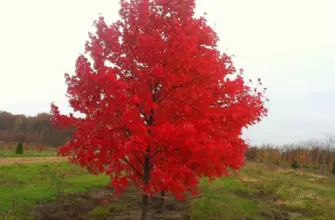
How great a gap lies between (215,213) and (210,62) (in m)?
9.40

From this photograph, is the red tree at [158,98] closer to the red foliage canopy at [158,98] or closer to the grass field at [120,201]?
the red foliage canopy at [158,98]

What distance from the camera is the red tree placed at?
828 centimetres

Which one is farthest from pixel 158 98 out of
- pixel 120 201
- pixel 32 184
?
pixel 32 184

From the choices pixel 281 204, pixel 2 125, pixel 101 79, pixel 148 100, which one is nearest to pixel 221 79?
pixel 148 100

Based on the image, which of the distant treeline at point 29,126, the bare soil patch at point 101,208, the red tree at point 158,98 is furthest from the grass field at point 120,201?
the distant treeline at point 29,126

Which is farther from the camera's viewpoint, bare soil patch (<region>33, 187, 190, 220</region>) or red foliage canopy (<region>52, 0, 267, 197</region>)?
bare soil patch (<region>33, 187, 190, 220</region>)

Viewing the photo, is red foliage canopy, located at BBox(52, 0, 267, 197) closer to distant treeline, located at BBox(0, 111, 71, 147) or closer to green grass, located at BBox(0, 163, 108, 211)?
green grass, located at BBox(0, 163, 108, 211)

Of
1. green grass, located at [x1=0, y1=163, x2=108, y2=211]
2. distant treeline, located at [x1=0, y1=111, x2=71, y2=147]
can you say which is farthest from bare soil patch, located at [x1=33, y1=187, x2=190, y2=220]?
distant treeline, located at [x1=0, y1=111, x2=71, y2=147]

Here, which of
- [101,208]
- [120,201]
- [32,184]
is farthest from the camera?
[32,184]

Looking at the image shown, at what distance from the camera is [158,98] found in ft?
30.8

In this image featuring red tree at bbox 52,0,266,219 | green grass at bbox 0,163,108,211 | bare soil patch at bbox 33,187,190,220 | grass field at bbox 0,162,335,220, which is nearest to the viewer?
red tree at bbox 52,0,266,219

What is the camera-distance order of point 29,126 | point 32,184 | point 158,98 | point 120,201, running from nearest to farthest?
point 158,98
point 120,201
point 32,184
point 29,126

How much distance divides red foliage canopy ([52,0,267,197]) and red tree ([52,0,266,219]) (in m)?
0.03

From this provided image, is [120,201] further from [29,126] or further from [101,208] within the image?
[29,126]
